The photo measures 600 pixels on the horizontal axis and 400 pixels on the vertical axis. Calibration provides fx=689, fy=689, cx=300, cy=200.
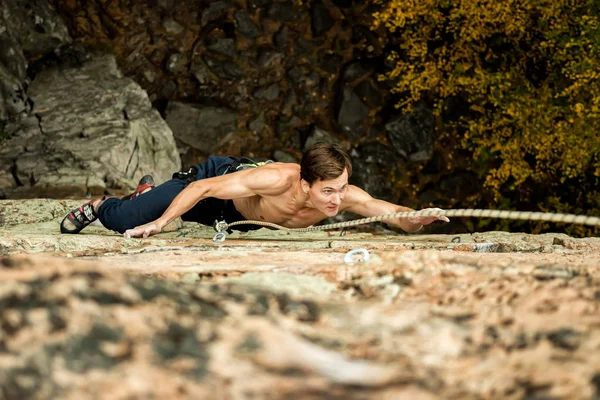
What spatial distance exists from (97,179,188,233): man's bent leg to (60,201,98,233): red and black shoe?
16 centimetres

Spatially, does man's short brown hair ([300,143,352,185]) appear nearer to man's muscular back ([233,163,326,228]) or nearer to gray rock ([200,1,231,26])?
man's muscular back ([233,163,326,228])

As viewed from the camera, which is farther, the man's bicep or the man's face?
the man's bicep

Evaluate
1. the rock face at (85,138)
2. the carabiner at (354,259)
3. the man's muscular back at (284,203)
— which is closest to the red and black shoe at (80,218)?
the man's muscular back at (284,203)

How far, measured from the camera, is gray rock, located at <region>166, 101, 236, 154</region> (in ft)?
27.7

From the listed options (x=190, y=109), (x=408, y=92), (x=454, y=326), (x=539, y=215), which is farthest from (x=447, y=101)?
(x=454, y=326)

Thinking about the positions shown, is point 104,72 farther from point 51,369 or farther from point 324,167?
point 51,369

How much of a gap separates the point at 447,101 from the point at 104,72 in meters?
4.32

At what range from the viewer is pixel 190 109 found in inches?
334

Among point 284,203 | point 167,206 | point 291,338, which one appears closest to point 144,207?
point 167,206

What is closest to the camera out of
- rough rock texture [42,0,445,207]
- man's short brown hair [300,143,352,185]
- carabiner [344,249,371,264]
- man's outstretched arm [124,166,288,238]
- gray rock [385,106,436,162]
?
carabiner [344,249,371,264]

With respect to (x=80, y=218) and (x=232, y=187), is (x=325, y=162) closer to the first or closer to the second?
(x=232, y=187)

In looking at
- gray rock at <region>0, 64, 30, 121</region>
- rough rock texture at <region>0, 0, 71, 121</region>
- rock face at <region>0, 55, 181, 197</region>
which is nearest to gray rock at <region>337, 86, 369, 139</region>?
rock face at <region>0, 55, 181, 197</region>

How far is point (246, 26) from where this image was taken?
28.5ft

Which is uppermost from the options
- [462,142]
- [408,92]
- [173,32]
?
[173,32]
